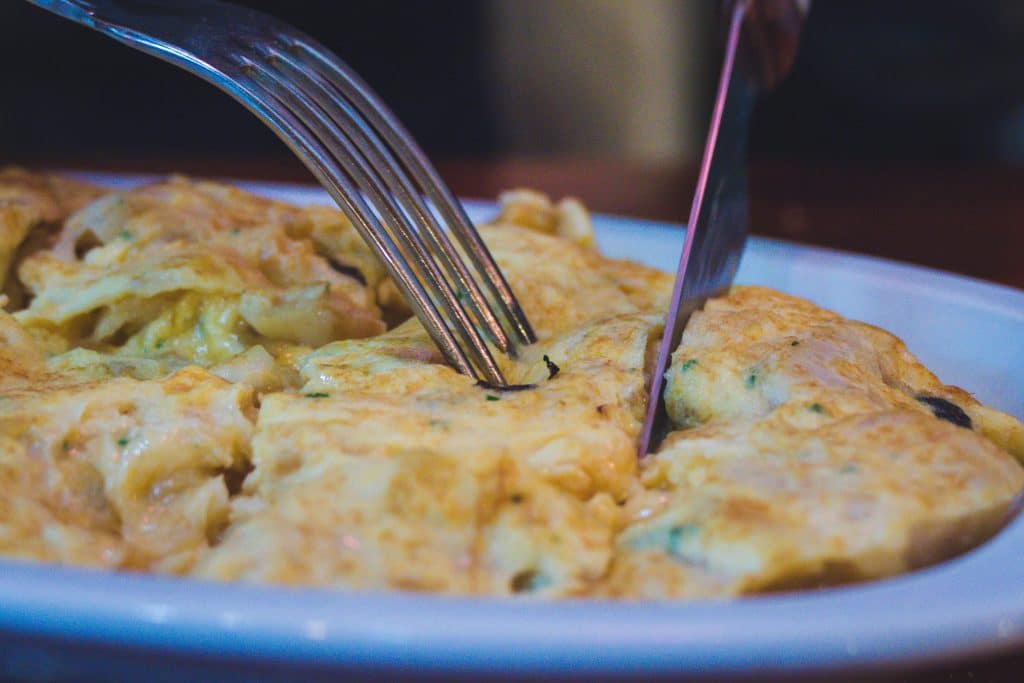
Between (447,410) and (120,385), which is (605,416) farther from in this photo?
(120,385)

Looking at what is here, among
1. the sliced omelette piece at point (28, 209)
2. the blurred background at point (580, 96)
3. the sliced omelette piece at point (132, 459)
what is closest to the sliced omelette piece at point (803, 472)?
the sliced omelette piece at point (132, 459)

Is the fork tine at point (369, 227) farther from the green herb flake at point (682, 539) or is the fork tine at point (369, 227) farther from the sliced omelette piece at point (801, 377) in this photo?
the green herb flake at point (682, 539)

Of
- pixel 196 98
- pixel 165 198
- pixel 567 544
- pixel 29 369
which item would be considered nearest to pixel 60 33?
pixel 196 98

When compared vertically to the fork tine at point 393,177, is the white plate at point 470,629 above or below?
below

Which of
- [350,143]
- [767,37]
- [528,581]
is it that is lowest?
[528,581]

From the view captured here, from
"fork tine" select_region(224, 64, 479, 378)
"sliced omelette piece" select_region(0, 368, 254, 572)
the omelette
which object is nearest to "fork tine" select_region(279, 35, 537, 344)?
→ the omelette

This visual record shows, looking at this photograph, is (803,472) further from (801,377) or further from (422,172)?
(422,172)

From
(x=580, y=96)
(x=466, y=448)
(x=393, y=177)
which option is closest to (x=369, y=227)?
(x=393, y=177)
